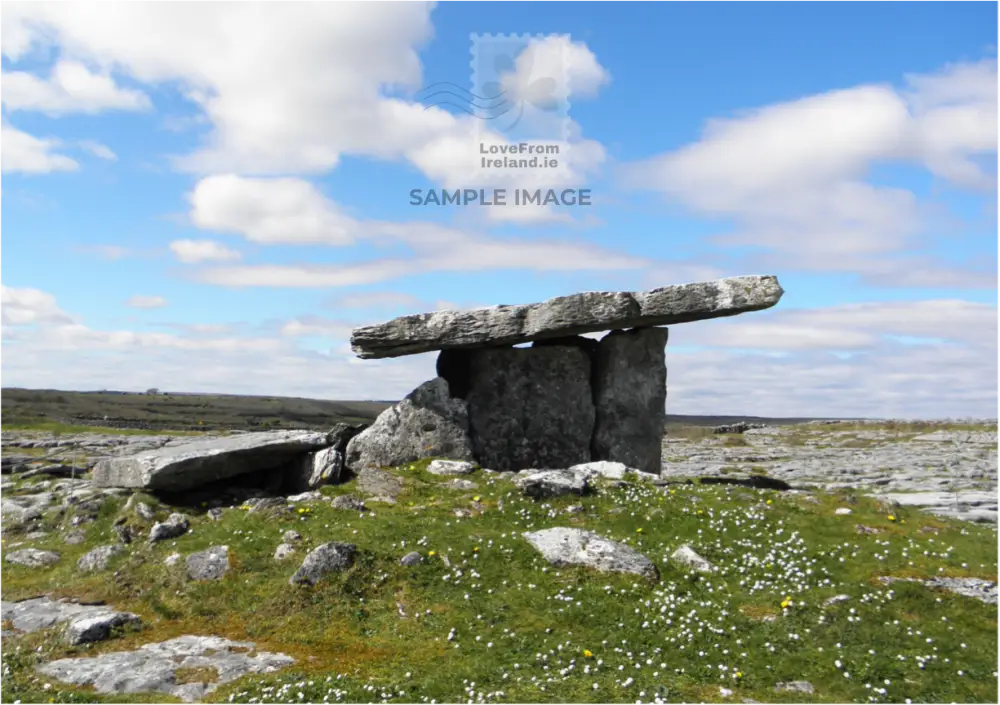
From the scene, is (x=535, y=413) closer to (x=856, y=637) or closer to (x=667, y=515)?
(x=667, y=515)

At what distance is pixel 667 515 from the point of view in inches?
928

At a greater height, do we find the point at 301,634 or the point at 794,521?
the point at 794,521

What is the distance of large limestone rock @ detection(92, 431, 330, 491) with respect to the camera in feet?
89.4

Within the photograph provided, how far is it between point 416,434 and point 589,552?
11348 millimetres

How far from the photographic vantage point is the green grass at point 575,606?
1563 centimetres

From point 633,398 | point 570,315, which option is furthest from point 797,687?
point 633,398

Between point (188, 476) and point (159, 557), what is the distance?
5.00 m

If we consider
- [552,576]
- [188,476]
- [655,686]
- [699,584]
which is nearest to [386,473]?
[188,476]

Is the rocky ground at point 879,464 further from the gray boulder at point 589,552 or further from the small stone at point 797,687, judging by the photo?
the small stone at point 797,687

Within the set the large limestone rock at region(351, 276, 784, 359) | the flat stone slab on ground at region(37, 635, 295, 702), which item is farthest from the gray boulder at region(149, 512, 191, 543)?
the large limestone rock at region(351, 276, 784, 359)

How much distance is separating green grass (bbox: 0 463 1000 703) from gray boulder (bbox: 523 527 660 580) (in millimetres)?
324

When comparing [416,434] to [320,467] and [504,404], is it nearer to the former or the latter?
[320,467]

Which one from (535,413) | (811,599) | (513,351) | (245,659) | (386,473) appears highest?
(513,351)

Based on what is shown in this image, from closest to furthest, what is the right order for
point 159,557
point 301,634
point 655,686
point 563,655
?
point 655,686 < point 563,655 < point 301,634 < point 159,557
